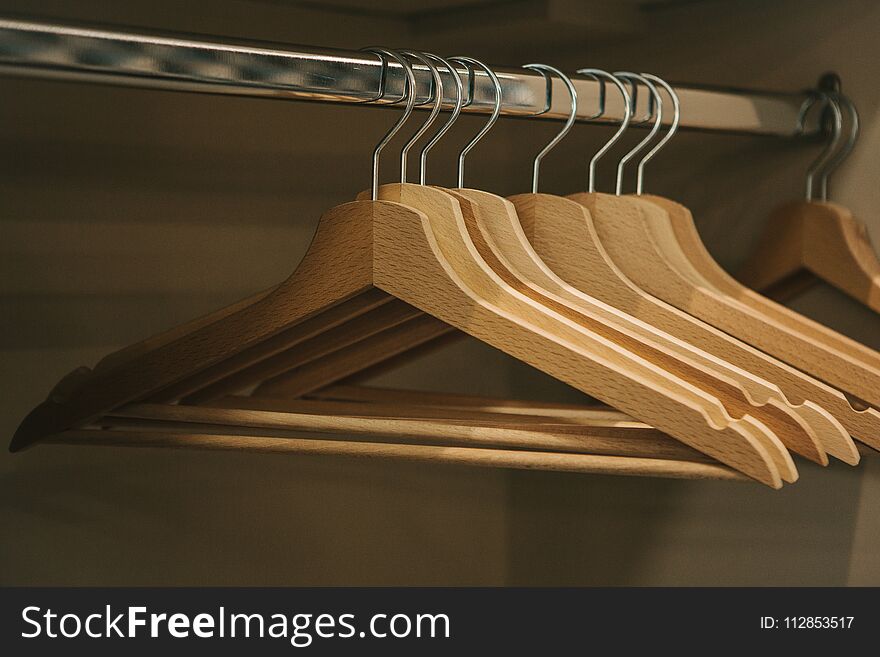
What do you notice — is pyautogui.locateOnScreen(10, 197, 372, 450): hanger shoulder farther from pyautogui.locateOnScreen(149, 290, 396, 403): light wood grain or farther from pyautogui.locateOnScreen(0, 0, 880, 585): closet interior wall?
pyautogui.locateOnScreen(0, 0, 880, 585): closet interior wall

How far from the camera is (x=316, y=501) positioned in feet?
4.08

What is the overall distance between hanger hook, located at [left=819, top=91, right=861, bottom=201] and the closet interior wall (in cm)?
1

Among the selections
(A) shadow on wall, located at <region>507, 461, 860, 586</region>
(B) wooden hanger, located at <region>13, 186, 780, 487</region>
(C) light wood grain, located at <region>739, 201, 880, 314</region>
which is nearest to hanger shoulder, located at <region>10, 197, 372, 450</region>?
(B) wooden hanger, located at <region>13, 186, 780, 487</region>

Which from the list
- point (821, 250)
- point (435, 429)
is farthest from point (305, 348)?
point (821, 250)

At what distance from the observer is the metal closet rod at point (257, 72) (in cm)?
64

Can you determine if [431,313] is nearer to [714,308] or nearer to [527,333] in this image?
[527,333]

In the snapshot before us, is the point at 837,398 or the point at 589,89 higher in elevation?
the point at 589,89

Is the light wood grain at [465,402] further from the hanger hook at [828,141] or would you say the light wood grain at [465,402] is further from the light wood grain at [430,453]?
the hanger hook at [828,141]

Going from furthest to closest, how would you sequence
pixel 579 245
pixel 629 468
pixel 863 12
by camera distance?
pixel 863 12 < pixel 579 245 < pixel 629 468

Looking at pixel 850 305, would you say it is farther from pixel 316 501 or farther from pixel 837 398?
pixel 316 501

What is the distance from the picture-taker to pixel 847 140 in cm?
100

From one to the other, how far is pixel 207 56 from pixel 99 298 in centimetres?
44

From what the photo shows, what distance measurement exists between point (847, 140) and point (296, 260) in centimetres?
58

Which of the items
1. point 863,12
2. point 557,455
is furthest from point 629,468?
point 863,12
